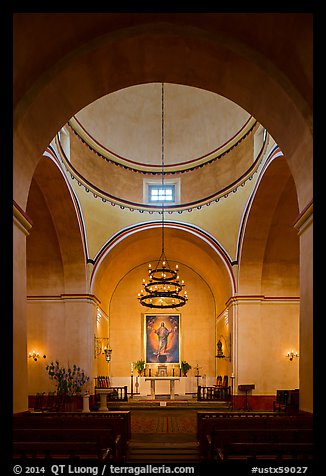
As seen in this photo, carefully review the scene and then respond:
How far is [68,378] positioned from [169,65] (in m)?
11.9

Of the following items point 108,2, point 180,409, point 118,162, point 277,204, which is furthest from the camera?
point 118,162

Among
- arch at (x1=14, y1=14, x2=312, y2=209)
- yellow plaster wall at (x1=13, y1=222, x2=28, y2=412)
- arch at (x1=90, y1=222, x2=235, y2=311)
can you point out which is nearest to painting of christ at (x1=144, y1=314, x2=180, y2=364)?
arch at (x1=90, y1=222, x2=235, y2=311)

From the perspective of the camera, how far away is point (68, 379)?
56.2 ft

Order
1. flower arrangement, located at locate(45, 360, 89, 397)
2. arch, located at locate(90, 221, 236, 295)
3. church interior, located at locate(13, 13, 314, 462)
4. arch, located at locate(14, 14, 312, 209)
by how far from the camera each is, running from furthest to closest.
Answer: arch, located at locate(90, 221, 236, 295) < flower arrangement, located at locate(45, 360, 89, 397) < church interior, located at locate(13, 13, 314, 462) < arch, located at locate(14, 14, 312, 209)

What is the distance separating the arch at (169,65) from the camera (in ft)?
23.1

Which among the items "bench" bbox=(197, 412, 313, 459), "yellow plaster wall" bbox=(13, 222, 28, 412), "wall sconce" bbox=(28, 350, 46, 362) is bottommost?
"wall sconce" bbox=(28, 350, 46, 362)

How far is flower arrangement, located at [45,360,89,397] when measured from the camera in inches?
644

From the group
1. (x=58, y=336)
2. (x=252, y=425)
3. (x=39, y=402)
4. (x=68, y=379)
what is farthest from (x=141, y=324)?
(x=252, y=425)

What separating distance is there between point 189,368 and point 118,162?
414 inches

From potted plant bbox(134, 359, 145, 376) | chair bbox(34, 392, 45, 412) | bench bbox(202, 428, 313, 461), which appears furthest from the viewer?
potted plant bbox(134, 359, 145, 376)

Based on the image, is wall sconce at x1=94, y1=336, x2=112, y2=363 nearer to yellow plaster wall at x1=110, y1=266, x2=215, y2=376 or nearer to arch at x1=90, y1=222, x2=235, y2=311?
yellow plaster wall at x1=110, y1=266, x2=215, y2=376
